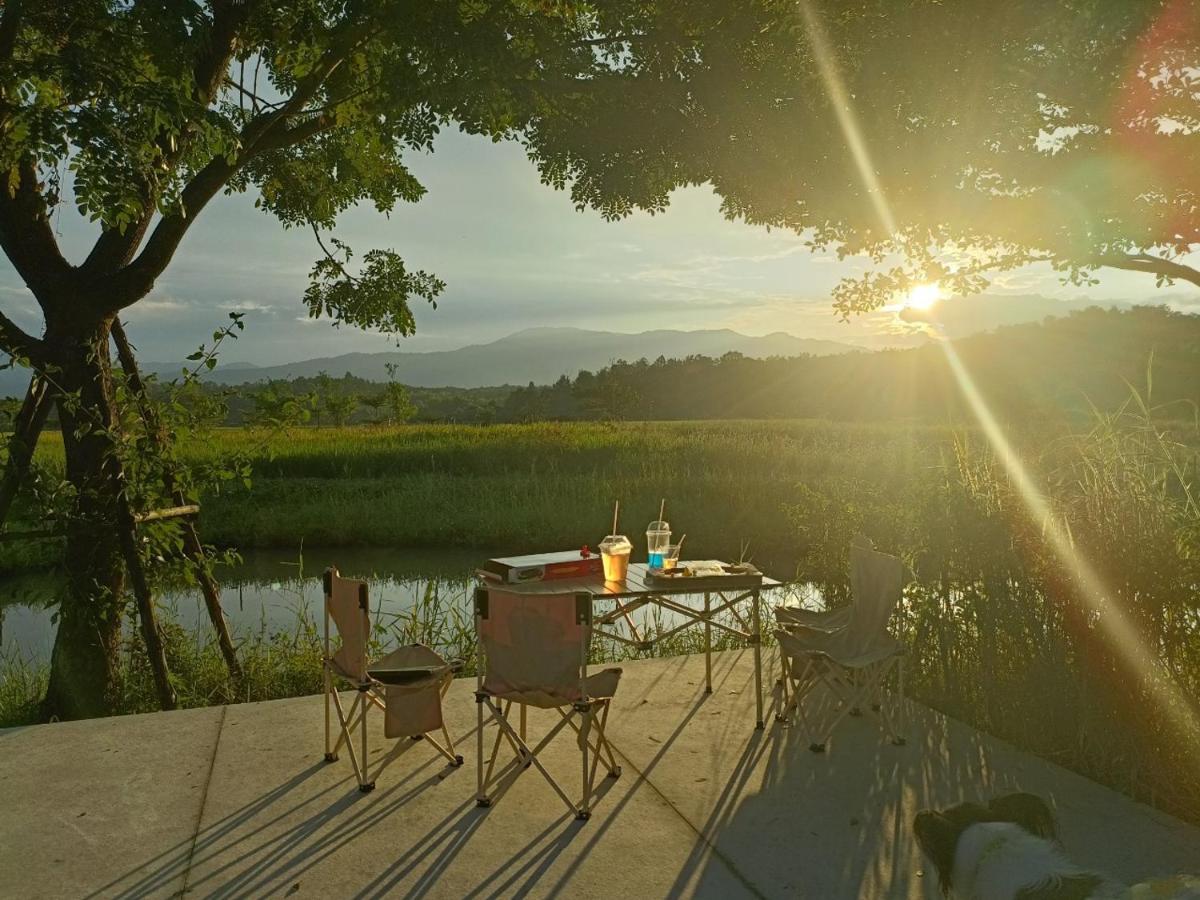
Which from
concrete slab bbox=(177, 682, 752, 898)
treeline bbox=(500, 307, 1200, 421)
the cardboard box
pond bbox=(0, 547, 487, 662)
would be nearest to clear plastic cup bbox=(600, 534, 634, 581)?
the cardboard box

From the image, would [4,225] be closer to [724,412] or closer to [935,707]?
[935,707]

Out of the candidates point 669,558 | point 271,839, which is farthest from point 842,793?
point 271,839

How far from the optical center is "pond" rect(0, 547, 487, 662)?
806 cm

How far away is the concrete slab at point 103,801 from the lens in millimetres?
2867

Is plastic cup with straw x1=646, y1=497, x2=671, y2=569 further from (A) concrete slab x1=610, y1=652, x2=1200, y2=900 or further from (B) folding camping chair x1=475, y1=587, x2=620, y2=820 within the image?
(B) folding camping chair x1=475, y1=587, x2=620, y2=820

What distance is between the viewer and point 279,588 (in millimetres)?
10398

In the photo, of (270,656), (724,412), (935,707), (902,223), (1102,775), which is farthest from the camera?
(724,412)

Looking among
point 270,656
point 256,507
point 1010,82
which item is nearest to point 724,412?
point 256,507

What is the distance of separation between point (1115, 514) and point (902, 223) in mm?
7715

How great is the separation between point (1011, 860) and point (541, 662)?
1.76 m

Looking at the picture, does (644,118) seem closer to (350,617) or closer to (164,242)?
(164,242)

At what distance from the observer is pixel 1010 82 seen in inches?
355

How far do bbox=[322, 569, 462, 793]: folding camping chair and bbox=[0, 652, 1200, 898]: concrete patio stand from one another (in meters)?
0.13

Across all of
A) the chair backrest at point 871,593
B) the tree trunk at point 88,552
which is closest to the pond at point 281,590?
the tree trunk at point 88,552
